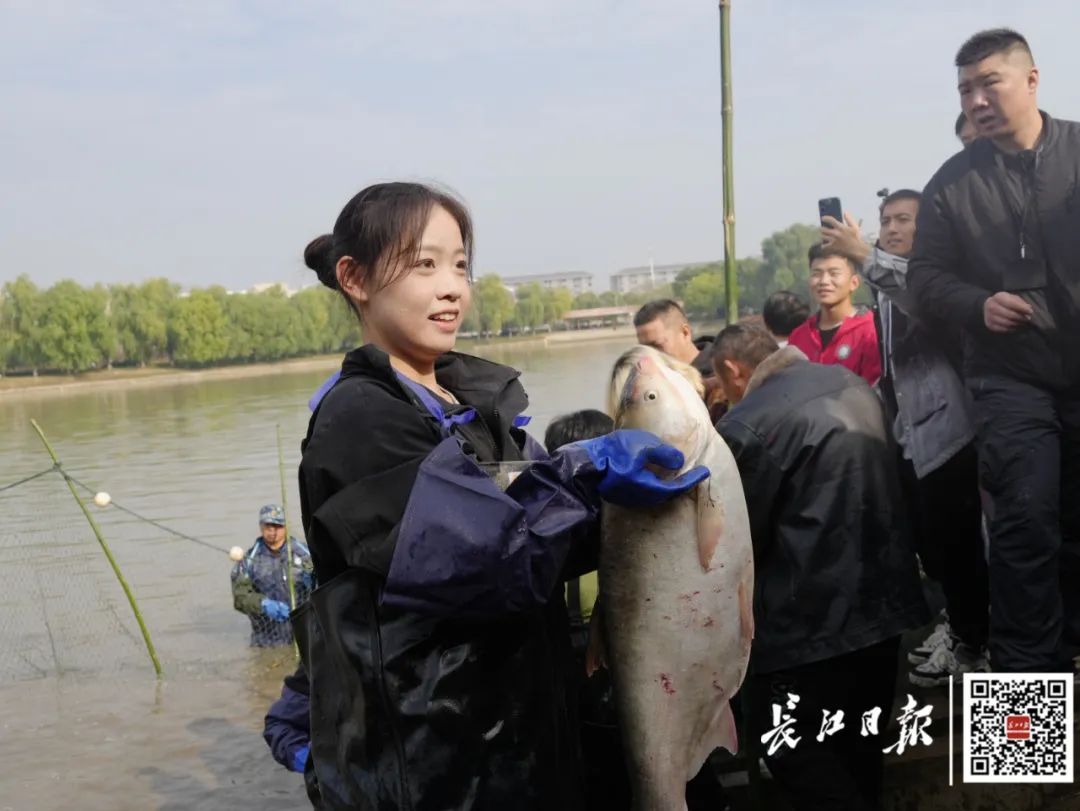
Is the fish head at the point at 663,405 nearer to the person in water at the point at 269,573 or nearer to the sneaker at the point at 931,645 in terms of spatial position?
the sneaker at the point at 931,645

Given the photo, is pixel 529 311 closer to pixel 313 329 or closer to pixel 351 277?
pixel 313 329

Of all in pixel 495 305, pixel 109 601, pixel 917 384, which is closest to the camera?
pixel 917 384

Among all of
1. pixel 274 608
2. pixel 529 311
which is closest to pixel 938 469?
pixel 274 608

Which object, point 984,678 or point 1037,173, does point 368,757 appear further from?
point 1037,173

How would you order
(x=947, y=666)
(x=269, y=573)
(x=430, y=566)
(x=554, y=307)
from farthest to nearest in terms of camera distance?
(x=554, y=307), (x=269, y=573), (x=947, y=666), (x=430, y=566)

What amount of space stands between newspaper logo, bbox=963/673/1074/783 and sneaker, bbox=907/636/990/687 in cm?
47

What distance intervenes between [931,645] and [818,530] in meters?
1.45

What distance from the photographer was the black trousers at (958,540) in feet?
14.9

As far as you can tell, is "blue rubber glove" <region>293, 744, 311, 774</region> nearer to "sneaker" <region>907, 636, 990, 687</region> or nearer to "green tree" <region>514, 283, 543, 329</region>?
"sneaker" <region>907, 636, 990, 687</region>

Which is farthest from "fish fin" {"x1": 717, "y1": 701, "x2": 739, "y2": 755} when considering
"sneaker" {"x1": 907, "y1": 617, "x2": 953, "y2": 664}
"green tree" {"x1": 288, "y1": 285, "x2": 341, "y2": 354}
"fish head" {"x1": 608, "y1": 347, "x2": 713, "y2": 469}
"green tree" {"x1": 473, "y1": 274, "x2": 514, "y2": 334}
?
"green tree" {"x1": 288, "y1": 285, "x2": 341, "y2": 354}

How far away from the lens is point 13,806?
837cm

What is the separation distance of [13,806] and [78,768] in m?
0.85

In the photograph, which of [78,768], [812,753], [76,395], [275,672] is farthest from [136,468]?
[76,395]

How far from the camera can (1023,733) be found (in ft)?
12.6
